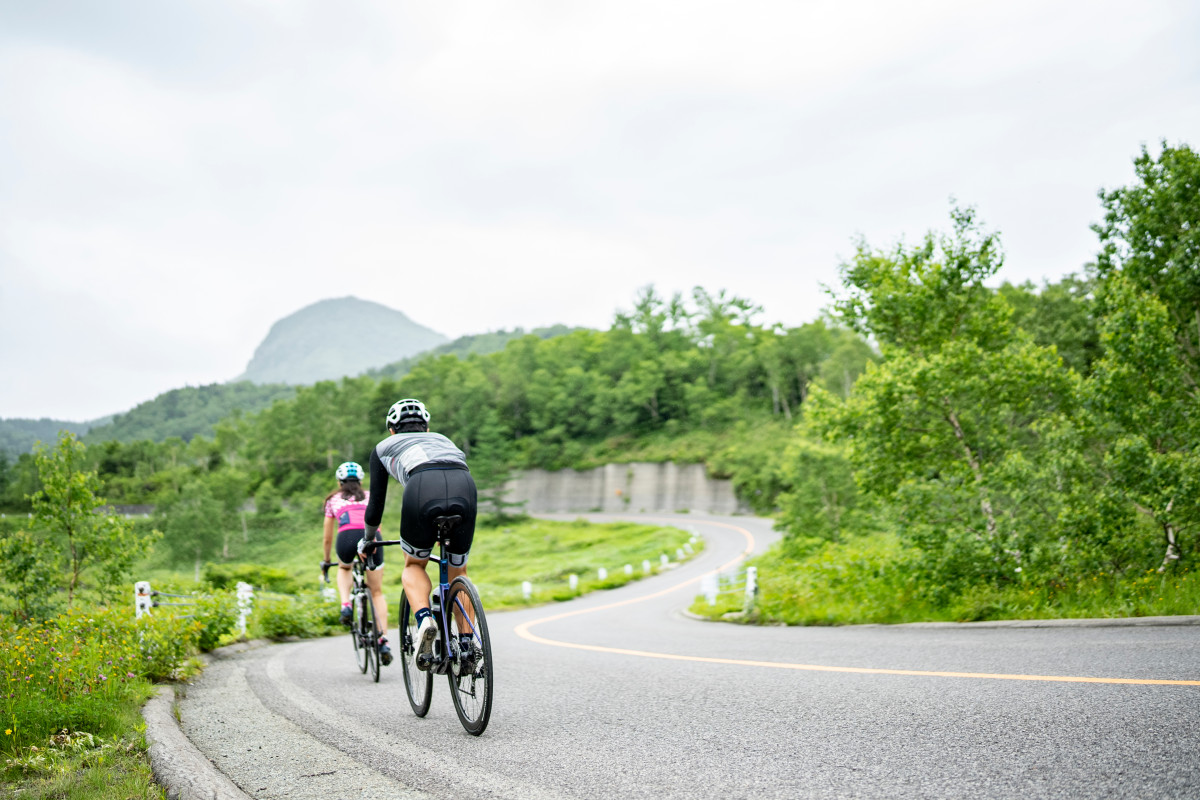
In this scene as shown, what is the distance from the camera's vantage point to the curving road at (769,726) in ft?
9.69

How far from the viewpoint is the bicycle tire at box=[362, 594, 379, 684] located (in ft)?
22.2

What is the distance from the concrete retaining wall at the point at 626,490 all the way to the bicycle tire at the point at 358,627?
204 feet

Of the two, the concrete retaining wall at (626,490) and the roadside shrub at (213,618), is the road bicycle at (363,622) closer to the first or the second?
the roadside shrub at (213,618)

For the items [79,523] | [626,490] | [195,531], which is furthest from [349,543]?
[195,531]

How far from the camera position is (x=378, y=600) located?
275 inches

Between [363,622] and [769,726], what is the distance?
4.63m

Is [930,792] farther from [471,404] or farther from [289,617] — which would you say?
[471,404]

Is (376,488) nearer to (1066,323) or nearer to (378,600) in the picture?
(378,600)

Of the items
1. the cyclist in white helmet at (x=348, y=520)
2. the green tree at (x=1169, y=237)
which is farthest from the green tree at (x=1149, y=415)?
the cyclist in white helmet at (x=348, y=520)

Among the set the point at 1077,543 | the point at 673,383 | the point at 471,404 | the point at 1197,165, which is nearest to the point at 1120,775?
the point at 1077,543

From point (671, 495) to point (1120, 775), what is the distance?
72295 mm

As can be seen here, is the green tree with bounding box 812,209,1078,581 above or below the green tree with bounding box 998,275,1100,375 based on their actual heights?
below

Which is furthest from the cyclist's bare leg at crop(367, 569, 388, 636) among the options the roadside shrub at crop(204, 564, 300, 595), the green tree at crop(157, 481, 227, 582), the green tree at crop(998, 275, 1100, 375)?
the green tree at crop(157, 481, 227, 582)

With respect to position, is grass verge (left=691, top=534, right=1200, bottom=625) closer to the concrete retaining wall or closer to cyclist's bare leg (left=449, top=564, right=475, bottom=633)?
cyclist's bare leg (left=449, top=564, right=475, bottom=633)
